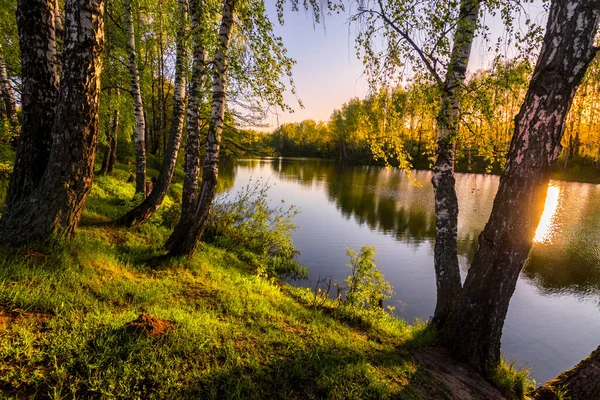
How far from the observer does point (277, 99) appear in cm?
680

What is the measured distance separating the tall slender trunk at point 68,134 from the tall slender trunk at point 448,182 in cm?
620

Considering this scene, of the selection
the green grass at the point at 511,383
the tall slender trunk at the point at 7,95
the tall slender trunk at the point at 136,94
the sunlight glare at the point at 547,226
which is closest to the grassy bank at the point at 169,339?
the green grass at the point at 511,383

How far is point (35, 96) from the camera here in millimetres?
4578

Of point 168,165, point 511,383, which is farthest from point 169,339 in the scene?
point 168,165

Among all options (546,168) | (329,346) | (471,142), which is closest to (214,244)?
(329,346)

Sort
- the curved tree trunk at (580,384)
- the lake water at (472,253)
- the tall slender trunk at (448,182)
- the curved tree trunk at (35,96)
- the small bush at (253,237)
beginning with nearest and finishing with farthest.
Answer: the curved tree trunk at (580,384) < the curved tree trunk at (35,96) < the tall slender trunk at (448,182) < the lake water at (472,253) < the small bush at (253,237)

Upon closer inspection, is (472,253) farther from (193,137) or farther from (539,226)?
(193,137)

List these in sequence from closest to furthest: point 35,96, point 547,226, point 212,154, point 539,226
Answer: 1. point 35,96
2. point 212,154
3. point 547,226
4. point 539,226

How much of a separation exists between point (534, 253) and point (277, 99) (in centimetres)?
1638

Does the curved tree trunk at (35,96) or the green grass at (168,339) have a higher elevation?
the curved tree trunk at (35,96)

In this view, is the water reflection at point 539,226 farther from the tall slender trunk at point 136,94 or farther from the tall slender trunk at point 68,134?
the tall slender trunk at point 136,94

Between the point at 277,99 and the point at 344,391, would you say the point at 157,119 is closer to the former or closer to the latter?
the point at 277,99

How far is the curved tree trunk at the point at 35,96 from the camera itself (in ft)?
14.5

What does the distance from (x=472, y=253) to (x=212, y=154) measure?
14.3 meters
